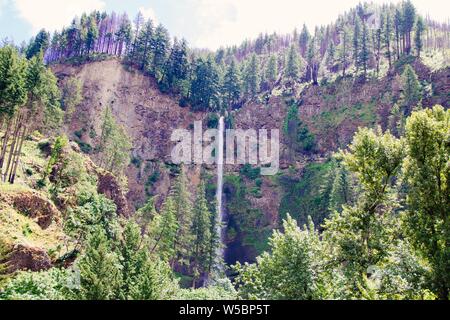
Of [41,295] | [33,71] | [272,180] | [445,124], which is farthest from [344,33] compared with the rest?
[41,295]

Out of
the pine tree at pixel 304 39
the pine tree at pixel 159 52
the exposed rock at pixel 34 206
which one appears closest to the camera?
the exposed rock at pixel 34 206

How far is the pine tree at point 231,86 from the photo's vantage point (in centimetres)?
10706

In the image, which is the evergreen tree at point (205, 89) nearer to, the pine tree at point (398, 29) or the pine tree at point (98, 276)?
the pine tree at point (398, 29)

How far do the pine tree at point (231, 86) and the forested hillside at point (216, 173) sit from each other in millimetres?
498

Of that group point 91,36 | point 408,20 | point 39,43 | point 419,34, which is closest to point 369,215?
point 419,34

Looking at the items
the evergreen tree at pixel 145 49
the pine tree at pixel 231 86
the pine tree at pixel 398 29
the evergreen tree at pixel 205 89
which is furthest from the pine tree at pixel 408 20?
the evergreen tree at pixel 145 49

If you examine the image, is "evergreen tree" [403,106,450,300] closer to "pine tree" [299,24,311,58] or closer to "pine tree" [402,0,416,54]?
"pine tree" [402,0,416,54]

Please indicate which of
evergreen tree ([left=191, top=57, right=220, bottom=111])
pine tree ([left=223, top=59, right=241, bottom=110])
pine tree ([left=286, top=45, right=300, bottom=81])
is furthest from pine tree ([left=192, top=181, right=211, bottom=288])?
pine tree ([left=286, top=45, right=300, bottom=81])

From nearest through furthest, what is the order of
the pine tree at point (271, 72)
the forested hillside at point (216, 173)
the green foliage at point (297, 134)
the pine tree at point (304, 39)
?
1. the forested hillside at point (216, 173)
2. the green foliage at point (297, 134)
3. the pine tree at point (271, 72)
4. the pine tree at point (304, 39)

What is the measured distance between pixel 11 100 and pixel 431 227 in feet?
131

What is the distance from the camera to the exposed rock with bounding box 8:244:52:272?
97.5 feet

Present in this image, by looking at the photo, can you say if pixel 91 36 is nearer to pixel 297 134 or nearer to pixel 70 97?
pixel 70 97

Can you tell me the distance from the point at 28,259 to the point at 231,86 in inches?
3276
